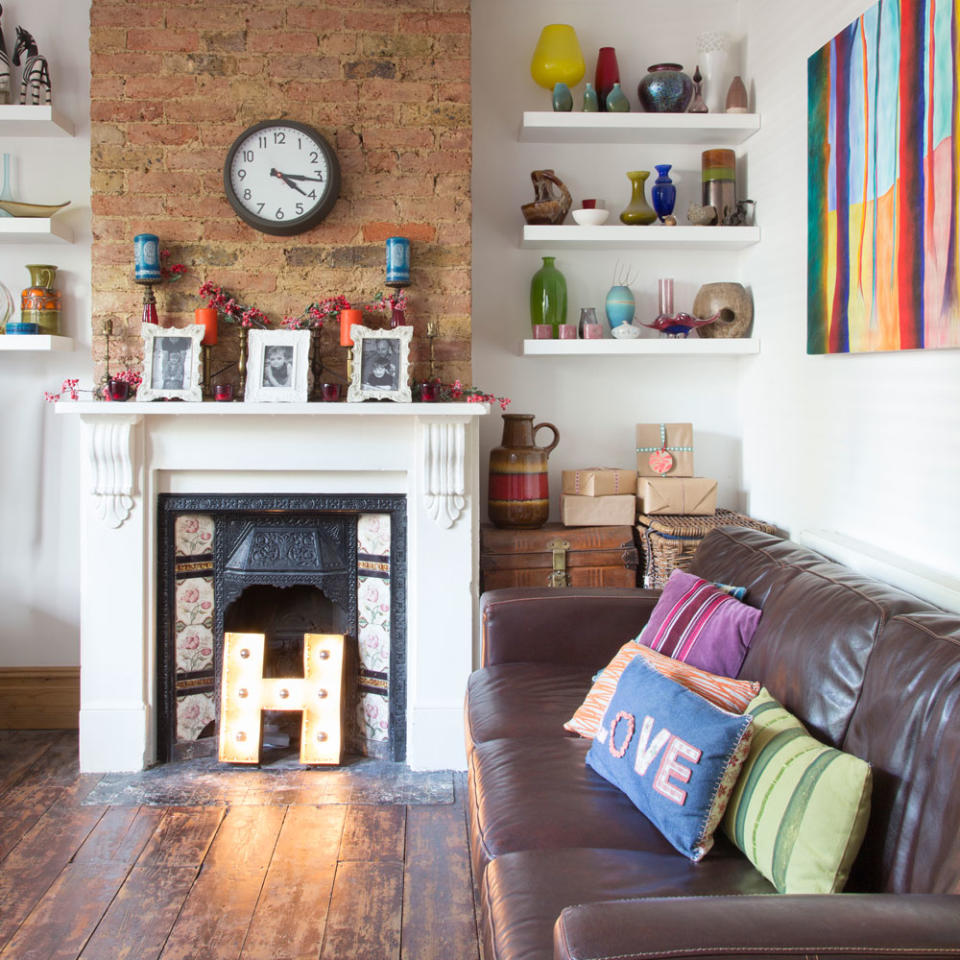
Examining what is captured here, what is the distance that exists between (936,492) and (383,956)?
163cm

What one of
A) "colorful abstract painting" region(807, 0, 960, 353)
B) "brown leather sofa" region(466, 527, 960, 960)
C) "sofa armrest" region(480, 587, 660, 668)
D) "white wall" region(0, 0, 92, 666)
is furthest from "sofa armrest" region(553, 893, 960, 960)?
"white wall" region(0, 0, 92, 666)

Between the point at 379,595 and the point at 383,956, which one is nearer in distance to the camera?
the point at 383,956

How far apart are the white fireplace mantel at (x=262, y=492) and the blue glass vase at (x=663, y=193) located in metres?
1.06

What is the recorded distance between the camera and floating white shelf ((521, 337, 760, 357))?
130 inches

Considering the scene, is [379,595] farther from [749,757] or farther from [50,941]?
[749,757]

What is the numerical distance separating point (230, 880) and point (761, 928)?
166 cm

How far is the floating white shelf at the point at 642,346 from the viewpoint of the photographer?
10.8 ft

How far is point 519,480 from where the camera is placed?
3234mm

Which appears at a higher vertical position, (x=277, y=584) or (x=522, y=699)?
(x=277, y=584)

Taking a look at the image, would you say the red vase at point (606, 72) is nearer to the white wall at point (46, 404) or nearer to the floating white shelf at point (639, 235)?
the floating white shelf at point (639, 235)

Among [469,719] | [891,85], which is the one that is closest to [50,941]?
[469,719]

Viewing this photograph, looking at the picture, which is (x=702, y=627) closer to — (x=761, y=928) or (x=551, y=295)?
(x=761, y=928)

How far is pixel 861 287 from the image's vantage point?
245cm

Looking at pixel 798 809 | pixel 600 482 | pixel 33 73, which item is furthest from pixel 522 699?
pixel 33 73
